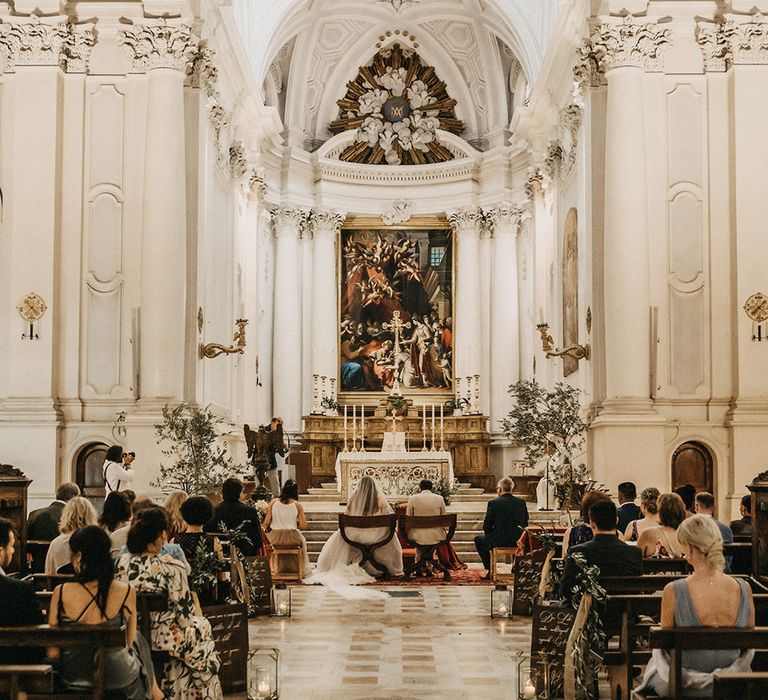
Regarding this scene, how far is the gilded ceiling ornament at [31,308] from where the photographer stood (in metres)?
17.2

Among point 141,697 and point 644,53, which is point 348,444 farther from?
point 141,697

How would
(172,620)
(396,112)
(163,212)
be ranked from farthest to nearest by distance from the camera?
(396,112), (163,212), (172,620)

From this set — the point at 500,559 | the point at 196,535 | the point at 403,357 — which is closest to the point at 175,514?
the point at 196,535

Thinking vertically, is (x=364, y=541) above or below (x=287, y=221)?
below

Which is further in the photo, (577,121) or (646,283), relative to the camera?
(577,121)

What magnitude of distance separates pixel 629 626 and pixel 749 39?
12473mm

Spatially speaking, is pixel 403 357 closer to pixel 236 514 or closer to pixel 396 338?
pixel 396 338

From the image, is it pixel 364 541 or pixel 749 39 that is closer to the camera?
pixel 364 541

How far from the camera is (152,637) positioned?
271 inches

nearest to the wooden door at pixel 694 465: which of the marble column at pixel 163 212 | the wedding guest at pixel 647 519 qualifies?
the wedding guest at pixel 647 519

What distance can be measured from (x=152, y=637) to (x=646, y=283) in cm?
1191

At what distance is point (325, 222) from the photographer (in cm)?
2938

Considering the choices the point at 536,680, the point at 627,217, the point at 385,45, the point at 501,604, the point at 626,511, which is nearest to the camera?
the point at 536,680

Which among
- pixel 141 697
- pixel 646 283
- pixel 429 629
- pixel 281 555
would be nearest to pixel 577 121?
pixel 646 283
